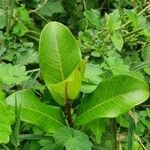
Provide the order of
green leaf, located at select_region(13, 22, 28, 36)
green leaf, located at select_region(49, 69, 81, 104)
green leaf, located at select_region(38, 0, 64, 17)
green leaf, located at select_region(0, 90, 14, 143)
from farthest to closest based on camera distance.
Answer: green leaf, located at select_region(38, 0, 64, 17) < green leaf, located at select_region(13, 22, 28, 36) < green leaf, located at select_region(49, 69, 81, 104) < green leaf, located at select_region(0, 90, 14, 143)

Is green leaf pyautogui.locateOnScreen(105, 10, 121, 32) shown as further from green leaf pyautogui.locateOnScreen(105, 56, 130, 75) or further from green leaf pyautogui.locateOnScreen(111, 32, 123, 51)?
green leaf pyautogui.locateOnScreen(105, 56, 130, 75)

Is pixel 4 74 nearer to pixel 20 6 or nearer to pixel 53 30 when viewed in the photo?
pixel 53 30

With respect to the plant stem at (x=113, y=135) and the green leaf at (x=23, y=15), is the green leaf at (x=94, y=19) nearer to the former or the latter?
the green leaf at (x=23, y=15)

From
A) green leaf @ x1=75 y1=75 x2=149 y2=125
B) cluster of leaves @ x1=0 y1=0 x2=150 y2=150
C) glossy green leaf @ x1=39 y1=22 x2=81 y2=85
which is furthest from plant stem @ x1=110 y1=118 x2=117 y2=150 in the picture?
glossy green leaf @ x1=39 y1=22 x2=81 y2=85

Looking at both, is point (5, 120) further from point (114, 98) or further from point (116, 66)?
point (116, 66)

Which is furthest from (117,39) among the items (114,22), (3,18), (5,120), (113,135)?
(5,120)

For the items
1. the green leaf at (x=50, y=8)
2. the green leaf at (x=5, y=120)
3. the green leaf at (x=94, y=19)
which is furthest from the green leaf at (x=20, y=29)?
the green leaf at (x=5, y=120)
